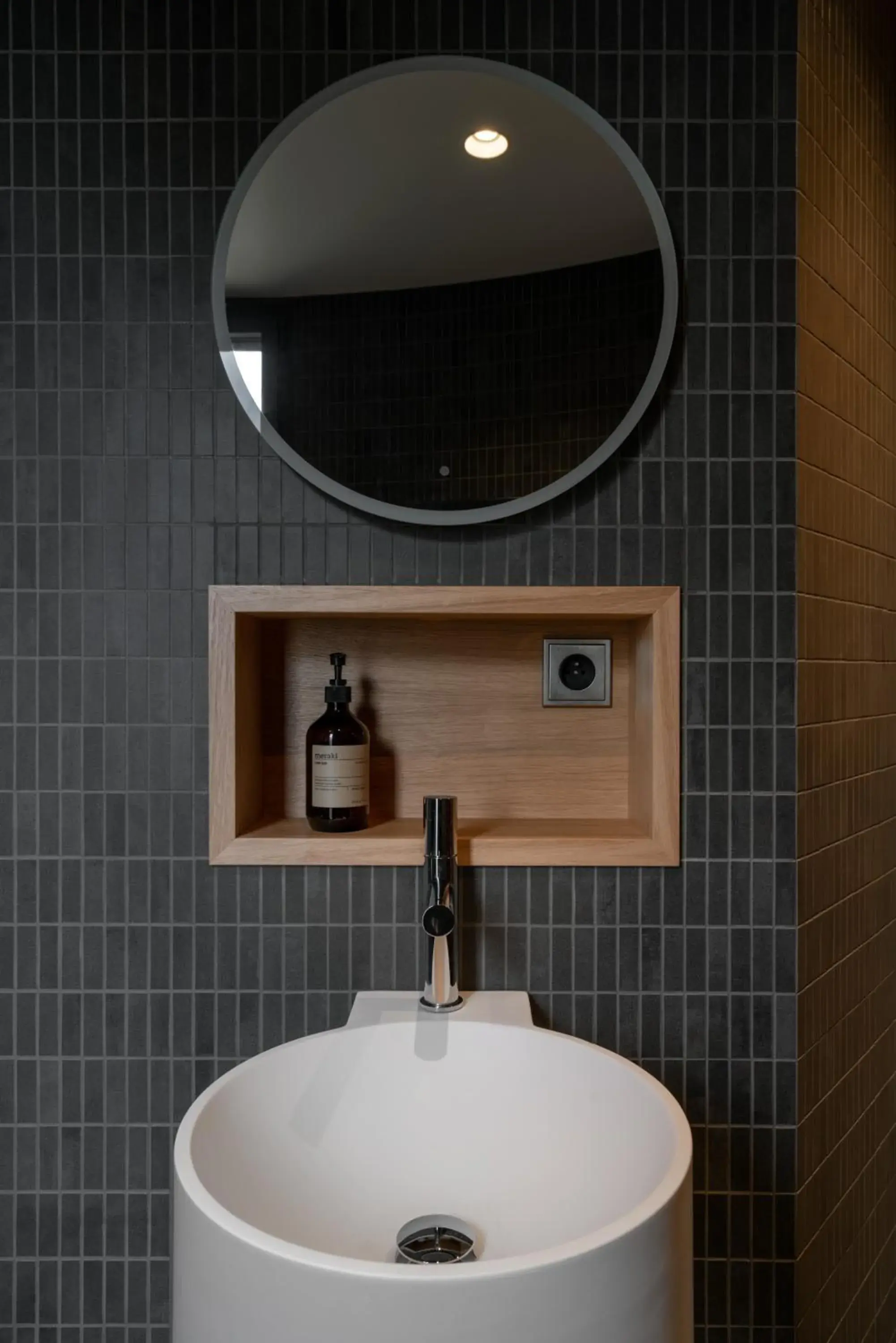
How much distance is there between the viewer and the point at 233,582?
1115 mm

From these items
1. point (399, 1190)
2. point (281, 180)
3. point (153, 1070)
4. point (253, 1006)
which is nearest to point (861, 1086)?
point (399, 1190)

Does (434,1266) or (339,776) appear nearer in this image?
(434,1266)

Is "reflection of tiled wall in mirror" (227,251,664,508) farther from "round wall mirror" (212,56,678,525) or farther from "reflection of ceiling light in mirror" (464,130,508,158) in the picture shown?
"reflection of ceiling light in mirror" (464,130,508,158)

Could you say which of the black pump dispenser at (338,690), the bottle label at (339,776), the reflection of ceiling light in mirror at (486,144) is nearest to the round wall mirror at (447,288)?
the reflection of ceiling light in mirror at (486,144)

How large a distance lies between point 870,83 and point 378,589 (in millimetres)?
999

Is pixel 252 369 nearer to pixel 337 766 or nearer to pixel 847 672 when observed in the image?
pixel 337 766

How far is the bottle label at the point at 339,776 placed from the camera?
1.12 m

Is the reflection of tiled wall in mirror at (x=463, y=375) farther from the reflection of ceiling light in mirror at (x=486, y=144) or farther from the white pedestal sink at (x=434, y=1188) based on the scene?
the white pedestal sink at (x=434, y=1188)

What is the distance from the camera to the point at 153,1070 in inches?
44.1

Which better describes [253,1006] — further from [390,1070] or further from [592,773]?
[592,773]

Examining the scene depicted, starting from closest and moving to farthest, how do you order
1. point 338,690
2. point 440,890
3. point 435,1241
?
point 435,1241 < point 440,890 < point 338,690

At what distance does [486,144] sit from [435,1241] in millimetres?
1174

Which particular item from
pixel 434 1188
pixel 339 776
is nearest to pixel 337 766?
pixel 339 776

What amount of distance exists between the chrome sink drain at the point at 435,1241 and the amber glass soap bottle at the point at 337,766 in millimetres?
421
